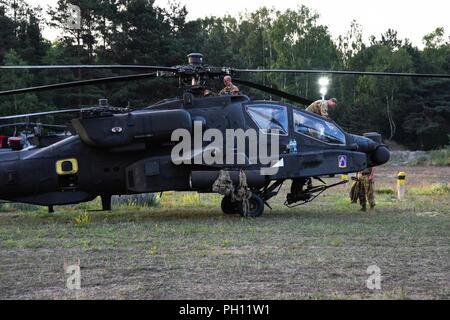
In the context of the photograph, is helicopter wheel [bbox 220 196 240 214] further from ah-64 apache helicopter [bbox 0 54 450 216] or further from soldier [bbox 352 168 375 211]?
soldier [bbox 352 168 375 211]

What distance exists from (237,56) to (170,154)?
139 feet

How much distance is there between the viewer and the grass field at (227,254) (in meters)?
6.12

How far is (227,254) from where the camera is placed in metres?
8.12

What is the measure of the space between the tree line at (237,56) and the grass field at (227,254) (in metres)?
11.9

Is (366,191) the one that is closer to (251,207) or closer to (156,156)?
(251,207)

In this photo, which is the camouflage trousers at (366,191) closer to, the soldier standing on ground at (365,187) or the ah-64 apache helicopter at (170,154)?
the soldier standing on ground at (365,187)

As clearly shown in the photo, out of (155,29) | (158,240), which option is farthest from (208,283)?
(155,29)

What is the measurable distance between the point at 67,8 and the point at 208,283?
45989 millimetres

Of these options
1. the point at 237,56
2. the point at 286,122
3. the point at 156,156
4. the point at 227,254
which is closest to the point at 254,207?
the point at 286,122

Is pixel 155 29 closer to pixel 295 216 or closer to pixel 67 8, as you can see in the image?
pixel 67 8

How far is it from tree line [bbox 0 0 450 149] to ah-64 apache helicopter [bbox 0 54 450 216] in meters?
10.4

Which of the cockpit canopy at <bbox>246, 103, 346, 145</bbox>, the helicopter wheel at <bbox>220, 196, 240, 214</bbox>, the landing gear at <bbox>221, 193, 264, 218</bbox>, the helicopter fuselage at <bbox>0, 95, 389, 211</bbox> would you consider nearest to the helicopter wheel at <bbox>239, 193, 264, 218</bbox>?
the landing gear at <bbox>221, 193, 264, 218</bbox>

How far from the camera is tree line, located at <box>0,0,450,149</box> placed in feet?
142

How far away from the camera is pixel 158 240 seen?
9.53 meters
